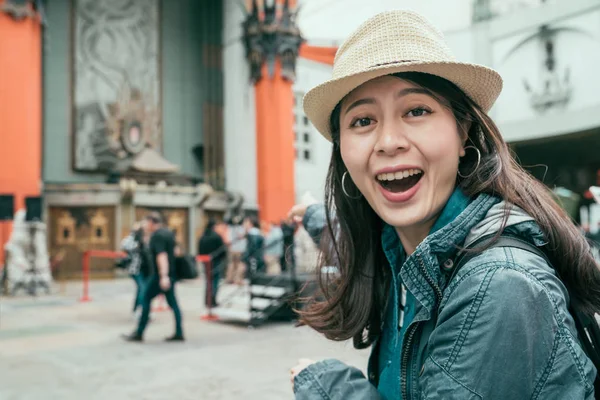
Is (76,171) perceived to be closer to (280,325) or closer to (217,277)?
(217,277)

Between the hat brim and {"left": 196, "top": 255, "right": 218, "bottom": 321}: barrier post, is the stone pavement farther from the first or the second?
the hat brim

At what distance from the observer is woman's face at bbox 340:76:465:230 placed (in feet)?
4.55

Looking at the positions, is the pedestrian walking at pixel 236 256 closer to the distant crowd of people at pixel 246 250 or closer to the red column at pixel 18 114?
the distant crowd of people at pixel 246 250

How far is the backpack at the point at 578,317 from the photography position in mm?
1136

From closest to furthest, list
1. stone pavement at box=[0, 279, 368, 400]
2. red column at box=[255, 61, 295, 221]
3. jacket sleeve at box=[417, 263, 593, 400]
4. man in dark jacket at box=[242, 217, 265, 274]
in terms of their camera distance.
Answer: jacket sleeve at box=[417, 263, 593, 400] → stone pavement at box=[0, 279, 368, 400] → man in dark jacket at box=[242, 217, 265, 274] → red column at box=[255, 61, 295, 221]

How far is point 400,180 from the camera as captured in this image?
1.46m

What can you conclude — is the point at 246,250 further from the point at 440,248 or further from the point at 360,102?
the point at 440,248

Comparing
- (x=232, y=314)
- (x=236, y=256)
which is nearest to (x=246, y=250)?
(x=236, y=256)

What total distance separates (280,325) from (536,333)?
785 cm

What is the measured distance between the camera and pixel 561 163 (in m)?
22.7

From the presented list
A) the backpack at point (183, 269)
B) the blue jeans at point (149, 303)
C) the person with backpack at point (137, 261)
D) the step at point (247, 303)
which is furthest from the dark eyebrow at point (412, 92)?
the step at point (247, 303)

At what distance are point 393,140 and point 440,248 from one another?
0.31 m

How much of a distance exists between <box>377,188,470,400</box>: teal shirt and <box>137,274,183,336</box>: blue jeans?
6031 mm

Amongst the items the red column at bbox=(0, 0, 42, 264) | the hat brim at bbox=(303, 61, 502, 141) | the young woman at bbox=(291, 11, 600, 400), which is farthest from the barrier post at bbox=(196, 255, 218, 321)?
the red column at bbox=(0, 0, 42, 264)
